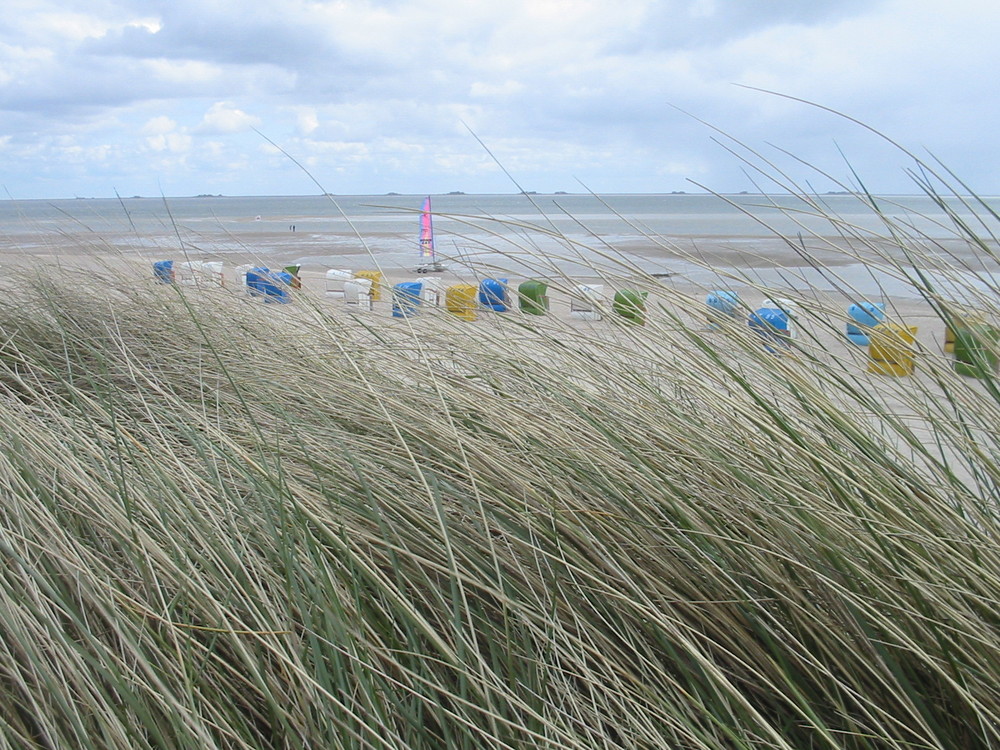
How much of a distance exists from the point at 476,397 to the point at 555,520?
1.49ft

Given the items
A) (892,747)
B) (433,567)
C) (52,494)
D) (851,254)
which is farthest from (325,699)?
(851,254)

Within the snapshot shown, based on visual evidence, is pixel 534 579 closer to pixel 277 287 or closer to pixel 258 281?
pixel 277 287

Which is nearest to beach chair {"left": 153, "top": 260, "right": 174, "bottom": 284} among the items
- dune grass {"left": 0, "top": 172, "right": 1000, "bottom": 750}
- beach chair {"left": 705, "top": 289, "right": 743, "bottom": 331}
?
dune grass {"left": 0, "top": 172, "right": 1000, "bottom": 750}

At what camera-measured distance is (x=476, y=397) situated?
68.4 inches

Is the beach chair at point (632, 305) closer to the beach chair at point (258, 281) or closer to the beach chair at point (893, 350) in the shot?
the beach chair at point (893, 350)

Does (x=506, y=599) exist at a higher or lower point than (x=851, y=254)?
lower

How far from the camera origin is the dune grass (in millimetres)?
1098

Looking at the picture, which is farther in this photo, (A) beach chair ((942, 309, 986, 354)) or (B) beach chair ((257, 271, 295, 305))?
(B) beach chair ((257, 271, 295, 305))

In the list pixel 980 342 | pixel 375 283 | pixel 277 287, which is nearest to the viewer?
pixel 980 342

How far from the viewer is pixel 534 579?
1.33m

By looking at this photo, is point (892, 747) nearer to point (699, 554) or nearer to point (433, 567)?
point (699, 554)

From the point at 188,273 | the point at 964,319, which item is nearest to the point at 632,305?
the point at 964,319

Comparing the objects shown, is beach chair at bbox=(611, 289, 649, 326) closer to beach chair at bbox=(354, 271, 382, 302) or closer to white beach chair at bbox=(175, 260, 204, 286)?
beach chair at bbox=(354, 271, 382, 302)

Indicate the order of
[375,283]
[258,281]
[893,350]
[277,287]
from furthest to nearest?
[258,281] → [277,287] → [375,283] → [893,350]
